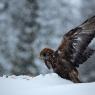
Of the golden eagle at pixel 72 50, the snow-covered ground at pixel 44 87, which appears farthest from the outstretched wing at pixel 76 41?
the snow-covered ground at pixel 44 87

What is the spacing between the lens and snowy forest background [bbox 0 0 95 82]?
3.21m

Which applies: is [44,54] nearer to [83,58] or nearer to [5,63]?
[83,58]

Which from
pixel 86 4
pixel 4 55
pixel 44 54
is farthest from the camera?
pixel 4 55

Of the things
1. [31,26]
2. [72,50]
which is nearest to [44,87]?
[72,50]

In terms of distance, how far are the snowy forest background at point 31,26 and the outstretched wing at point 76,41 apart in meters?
0.94

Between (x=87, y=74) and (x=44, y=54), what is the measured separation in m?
0.56

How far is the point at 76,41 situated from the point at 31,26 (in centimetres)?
134

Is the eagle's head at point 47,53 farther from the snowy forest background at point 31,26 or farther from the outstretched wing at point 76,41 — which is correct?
the snowy forest background at point 31,26

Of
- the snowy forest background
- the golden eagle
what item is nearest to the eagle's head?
the golden eagle

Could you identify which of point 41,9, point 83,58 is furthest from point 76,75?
point 41,9

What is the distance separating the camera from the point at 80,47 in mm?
2197

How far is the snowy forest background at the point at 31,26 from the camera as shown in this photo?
321 centimetres

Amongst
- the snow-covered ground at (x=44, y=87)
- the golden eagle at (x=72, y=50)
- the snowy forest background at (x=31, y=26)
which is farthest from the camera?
the snowy forest background at (x=31, y=26)

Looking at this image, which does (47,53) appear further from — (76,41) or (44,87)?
(44,87)
